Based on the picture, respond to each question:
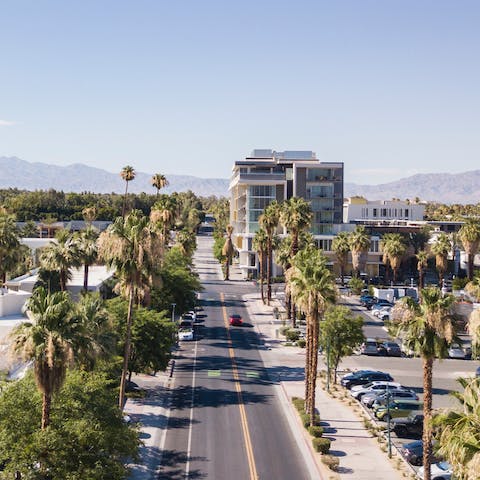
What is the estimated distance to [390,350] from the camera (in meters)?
66.1

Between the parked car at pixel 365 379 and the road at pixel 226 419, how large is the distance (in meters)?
6.50

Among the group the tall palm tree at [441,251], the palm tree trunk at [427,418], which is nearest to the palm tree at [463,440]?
the palm tree trunk at [427,418]

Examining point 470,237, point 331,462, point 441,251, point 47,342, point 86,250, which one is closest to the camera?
point 47,342

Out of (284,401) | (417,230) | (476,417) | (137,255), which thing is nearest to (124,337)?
(137,255)

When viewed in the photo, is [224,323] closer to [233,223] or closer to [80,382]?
[80,382]

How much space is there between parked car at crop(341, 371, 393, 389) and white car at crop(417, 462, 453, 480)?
17728 millimetres

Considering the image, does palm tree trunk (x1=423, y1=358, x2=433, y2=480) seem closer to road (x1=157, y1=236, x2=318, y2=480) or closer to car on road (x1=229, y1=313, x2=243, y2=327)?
road (x1=157, y1=236, x2=318, y2=480)

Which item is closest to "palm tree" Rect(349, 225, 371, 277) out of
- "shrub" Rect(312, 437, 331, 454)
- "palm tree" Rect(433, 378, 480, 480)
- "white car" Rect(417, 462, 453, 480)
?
"shrub" Rect(312, 437, 331, 454)

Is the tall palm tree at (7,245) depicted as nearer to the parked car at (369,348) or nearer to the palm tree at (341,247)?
the parked car at (369,348)

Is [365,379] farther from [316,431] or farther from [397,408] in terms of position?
[316,431]

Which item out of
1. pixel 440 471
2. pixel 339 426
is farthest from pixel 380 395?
pixel 440 471

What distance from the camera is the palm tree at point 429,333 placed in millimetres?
31984

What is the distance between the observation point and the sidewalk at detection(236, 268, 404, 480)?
3625cm

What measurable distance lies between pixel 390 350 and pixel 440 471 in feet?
103
